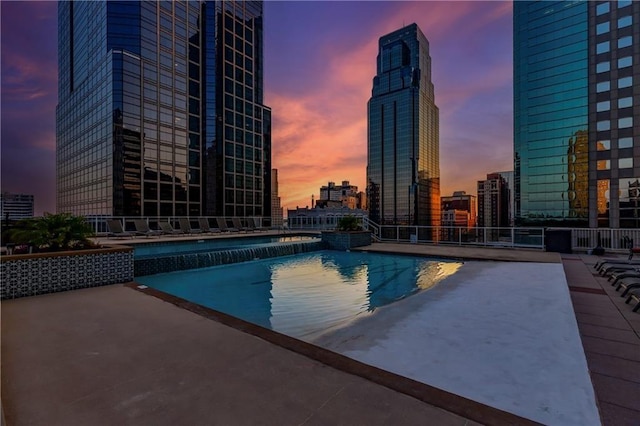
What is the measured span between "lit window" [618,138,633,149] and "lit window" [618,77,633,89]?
20.0 feet

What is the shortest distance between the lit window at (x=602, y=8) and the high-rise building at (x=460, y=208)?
7694cm

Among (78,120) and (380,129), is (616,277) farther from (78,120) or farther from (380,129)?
(380,129)

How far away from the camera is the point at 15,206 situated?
12070 millimetres

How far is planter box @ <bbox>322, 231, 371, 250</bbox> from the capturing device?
12.0 m

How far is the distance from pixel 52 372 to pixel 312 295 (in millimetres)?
3947

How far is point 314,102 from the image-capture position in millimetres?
20719

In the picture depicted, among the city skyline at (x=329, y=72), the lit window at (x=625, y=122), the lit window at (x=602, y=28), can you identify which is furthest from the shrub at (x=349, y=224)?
the lit window at (x=602, y=28)

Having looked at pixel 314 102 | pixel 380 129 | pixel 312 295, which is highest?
pixel 380 129

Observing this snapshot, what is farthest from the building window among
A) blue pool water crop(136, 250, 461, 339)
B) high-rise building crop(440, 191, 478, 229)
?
high-rise building crop(440, 191, 478, 229)

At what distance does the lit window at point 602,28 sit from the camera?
1403 inches

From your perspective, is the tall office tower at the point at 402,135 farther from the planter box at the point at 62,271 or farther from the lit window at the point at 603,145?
the planter box at the point at 62,271

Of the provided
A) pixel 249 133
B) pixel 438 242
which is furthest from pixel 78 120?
pixel 438 242

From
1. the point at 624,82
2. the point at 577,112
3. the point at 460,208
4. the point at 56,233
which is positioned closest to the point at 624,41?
the point at 624,82

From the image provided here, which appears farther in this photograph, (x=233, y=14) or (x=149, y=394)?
(x=233, y=14)
